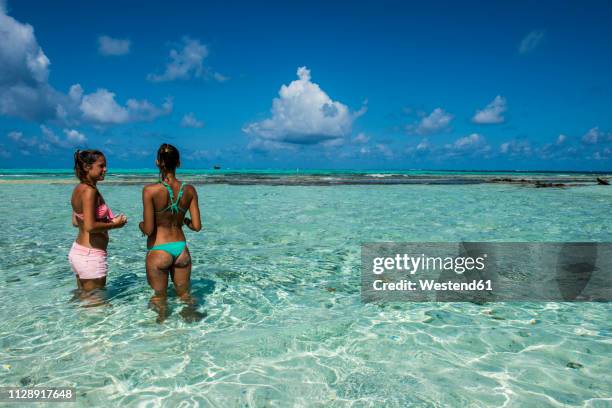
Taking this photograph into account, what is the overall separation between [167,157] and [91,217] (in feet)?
4.28

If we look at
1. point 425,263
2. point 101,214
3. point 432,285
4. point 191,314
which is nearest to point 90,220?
point 101,214

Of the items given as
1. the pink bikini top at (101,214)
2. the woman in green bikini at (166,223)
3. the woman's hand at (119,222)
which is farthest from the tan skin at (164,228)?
the pink bikini top at (101,214)

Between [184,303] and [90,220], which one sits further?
[184,303]

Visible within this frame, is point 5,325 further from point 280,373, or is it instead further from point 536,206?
point 536,206

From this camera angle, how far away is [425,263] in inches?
375

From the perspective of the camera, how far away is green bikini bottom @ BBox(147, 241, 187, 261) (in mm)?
5180

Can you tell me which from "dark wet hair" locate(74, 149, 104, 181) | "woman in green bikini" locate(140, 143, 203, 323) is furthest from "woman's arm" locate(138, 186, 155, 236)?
"dark wet hair" locate(74, 149, 104, 181)

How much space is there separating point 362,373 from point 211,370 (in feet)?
5.77

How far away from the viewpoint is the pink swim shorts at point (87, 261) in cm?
534

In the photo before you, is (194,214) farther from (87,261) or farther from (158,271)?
(87,261)

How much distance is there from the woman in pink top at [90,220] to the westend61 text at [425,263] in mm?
5565

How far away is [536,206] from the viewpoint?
2058 cm

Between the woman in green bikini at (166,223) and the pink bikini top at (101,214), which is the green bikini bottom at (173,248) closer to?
the woman in green bikini at (166,223)

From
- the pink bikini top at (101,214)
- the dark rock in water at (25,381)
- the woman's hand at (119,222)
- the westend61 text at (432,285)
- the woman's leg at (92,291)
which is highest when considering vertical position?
the pink bikini top at (101,214)
